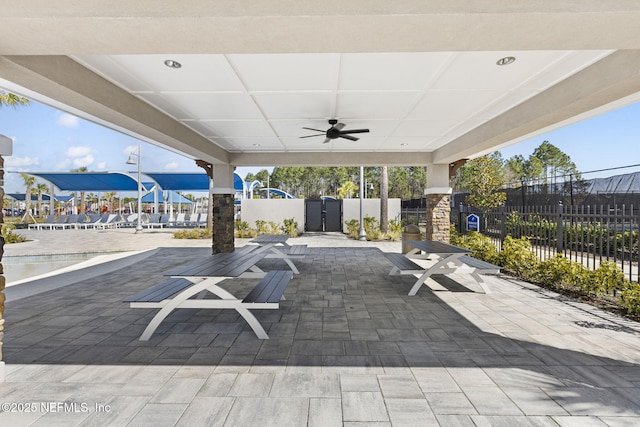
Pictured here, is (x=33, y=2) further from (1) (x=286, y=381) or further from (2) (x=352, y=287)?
(2) (x=352, y=287)

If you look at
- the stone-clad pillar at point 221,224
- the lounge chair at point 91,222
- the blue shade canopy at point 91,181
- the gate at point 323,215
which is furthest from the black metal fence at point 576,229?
the blue shade canopy at point 91,181

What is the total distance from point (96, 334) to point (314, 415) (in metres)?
2.87

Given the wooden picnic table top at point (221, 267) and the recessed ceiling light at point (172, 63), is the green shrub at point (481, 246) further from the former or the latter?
the recessed ceiling light at point (172, 63)

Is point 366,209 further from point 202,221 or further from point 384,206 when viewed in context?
point 202,221

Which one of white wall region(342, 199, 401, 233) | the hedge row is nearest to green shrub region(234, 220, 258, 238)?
white wall region(342, 199, 401, 233)

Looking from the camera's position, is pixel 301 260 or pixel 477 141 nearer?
pixel 477 141

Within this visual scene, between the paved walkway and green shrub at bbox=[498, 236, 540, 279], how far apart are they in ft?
5.15

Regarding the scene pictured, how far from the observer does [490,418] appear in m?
2.36

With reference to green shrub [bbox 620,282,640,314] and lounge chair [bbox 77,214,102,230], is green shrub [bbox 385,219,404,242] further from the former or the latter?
lounge chair [bbox 77,214,102,230]

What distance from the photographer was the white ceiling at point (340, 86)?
3.77 metres

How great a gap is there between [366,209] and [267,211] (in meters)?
5.10

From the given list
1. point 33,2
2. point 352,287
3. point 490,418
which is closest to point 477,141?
point 352,287

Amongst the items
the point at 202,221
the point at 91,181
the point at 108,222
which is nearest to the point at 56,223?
the point at 108,222

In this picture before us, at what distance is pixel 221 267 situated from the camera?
13.9 ft
